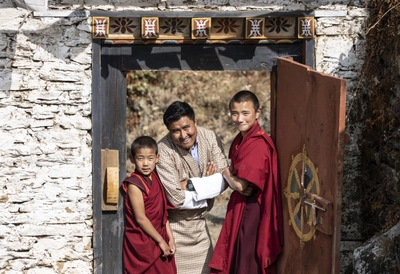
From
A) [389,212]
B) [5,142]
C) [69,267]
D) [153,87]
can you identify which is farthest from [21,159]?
[153,87]

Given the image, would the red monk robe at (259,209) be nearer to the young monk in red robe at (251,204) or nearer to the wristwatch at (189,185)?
the young monk in red robe at (251,204)

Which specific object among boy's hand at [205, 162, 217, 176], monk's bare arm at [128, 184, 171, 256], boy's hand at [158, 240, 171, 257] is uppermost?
boy's hand at [205, 162, 217, 176]

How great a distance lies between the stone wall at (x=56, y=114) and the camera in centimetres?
519

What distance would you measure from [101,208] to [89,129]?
0.58m

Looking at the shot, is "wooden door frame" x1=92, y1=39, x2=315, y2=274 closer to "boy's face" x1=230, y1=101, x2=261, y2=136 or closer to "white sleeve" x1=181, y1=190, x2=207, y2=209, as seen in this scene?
"boy's face" x1=230, y1=101, x2=261, y2=136

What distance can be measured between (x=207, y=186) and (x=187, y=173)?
0.71ft

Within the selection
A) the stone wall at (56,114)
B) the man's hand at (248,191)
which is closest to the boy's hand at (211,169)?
the man's hand at (248,191)

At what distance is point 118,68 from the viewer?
5309 millimetres

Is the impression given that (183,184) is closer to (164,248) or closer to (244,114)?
(164,248)

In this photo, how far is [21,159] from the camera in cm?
527

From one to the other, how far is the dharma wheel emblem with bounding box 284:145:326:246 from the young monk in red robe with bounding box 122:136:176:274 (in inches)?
35.5

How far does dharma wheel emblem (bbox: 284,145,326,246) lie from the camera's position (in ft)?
14.7

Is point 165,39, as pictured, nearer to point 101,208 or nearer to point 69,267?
point 101,208

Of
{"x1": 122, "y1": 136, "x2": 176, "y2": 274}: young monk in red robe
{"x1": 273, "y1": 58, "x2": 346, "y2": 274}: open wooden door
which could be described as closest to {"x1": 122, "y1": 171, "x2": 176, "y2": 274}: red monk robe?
{"x1": 122, "y1": 136, "x2": 176, "y2": 274}: young monk in red robe
